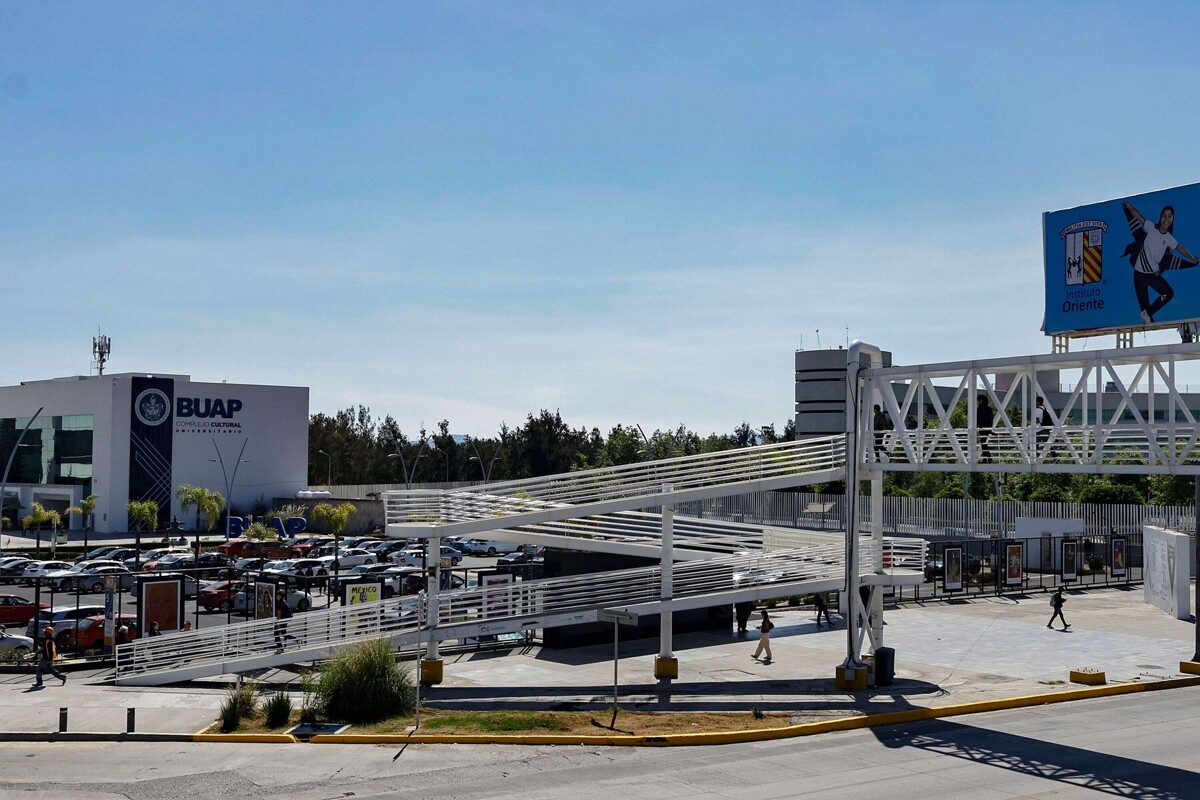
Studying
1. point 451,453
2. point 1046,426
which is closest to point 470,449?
point 451,453

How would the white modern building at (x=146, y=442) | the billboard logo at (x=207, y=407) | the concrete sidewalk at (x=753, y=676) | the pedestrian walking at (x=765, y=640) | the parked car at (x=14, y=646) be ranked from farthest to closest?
1. the billboard logo at (x=207, y=407)
2. the white modern building at (x=146, y=442)
3. the parked car at (x=14, y=646)
4. the pedestrian walking at (x=765, y=640)
5. the concrete sidewalk at (x=753, y=676)

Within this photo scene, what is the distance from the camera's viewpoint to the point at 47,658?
93.2 feet

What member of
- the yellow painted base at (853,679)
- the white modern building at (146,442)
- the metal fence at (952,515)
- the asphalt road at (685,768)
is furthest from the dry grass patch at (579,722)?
the white modern building at (146,442)

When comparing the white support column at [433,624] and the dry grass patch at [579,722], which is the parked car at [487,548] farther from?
the dry grass patch at [579,722]

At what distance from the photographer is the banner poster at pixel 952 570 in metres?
42.9

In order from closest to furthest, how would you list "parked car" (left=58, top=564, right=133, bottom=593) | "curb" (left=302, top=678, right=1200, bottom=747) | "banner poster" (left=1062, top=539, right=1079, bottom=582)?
"curb" (left=302, top=678, right=1200, bottom=747) < "parked car" (left=58, top=564, right=133, bottom=593) < "banner poster" (left=1062, top=539, right=1079, bottom=582)

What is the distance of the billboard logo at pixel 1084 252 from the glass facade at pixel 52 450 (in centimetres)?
7128

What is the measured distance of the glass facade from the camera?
82875 millimetres

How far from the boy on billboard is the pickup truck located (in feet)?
138

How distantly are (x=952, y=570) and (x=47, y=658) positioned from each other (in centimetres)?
3114

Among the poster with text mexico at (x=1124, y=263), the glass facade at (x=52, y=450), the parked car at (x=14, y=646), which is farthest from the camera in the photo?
the glass facade at (x=52, y=450)

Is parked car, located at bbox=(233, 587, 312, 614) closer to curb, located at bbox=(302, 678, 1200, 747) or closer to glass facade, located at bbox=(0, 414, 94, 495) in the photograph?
curb, located at bbox=(302, 678, 1200, 747)

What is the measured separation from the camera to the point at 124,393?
265 feet

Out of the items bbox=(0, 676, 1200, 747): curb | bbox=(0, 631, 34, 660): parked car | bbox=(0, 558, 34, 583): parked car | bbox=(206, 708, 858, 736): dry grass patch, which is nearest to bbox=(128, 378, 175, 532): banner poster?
bbox=(0, 558, 34, 583): parked car
